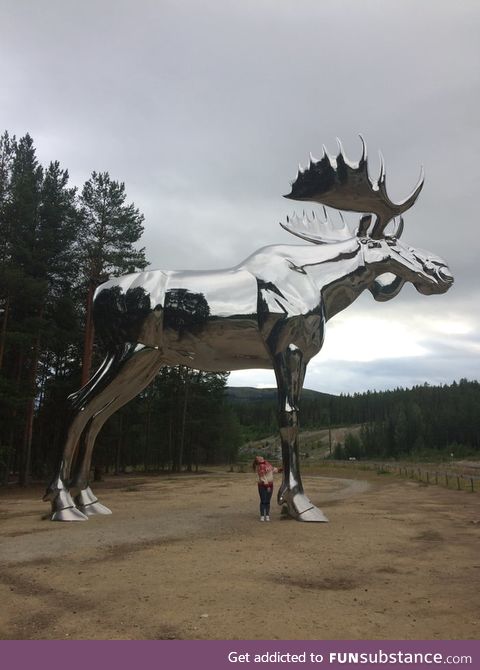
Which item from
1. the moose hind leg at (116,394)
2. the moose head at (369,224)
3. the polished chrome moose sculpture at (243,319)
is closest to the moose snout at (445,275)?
the moose head at (369,224)

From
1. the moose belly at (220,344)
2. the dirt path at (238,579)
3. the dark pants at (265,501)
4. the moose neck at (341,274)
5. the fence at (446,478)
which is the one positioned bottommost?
the fence at (446,478)

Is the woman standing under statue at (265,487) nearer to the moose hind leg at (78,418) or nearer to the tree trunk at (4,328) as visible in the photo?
the moose hind leg at (78,418)

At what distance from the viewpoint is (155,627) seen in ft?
11.2

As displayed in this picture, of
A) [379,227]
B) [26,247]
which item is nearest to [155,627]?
[379,227]

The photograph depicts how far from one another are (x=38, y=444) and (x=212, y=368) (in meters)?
26.3

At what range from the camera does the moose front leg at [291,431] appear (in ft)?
25.3

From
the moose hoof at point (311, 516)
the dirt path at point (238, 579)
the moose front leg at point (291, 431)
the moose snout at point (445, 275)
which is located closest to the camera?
the dirt path at point (238, 579)

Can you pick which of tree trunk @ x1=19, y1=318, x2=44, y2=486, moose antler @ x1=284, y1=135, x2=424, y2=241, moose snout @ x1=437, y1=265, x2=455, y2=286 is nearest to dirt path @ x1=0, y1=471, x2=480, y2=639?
moose snout @ x1=437, y1=265, x2=455, y2=286

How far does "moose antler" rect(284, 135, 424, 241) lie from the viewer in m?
8.70

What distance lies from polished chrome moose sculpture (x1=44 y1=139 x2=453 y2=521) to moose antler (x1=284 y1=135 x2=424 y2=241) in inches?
0.7

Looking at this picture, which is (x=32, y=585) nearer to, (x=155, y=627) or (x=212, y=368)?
(x=155, y=627)

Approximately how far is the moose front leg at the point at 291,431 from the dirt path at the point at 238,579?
1.23 feet

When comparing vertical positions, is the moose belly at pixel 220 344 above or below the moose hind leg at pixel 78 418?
above

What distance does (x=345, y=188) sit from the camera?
8.81 m
